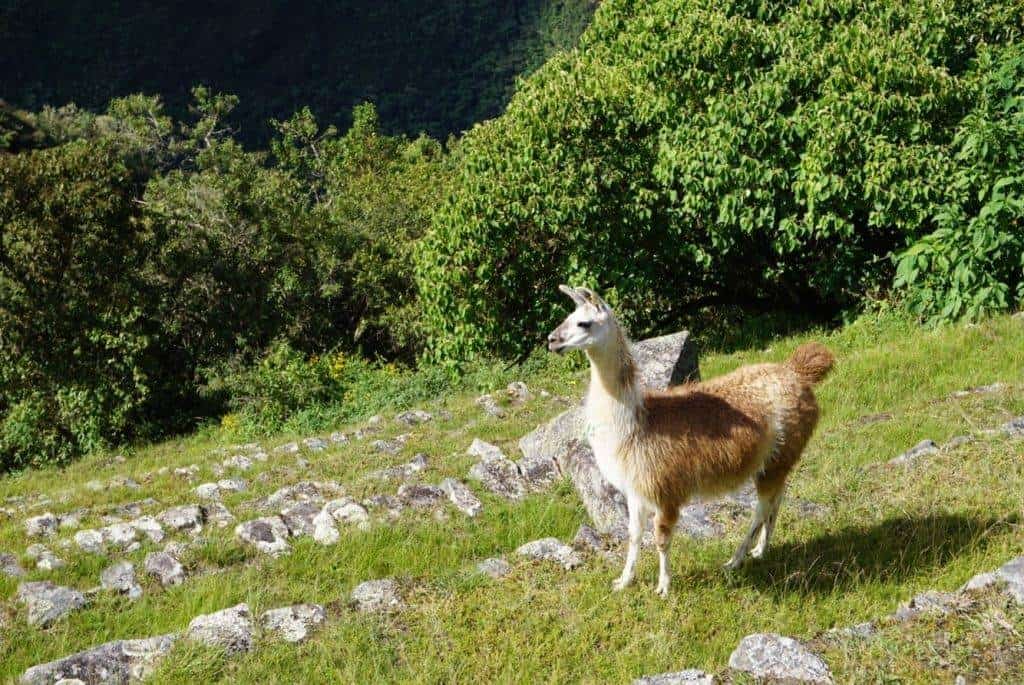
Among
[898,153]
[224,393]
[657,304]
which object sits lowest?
[224,393]

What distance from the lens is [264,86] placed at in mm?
82688

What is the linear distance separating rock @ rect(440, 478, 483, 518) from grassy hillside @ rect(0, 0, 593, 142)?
216 ft


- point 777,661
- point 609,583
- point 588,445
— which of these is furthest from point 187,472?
point 777,661

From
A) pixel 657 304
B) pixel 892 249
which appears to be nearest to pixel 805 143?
pixel 892 249

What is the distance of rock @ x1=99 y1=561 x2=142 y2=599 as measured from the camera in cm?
891

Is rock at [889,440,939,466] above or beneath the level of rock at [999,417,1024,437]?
beneath

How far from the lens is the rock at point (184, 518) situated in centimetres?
1112

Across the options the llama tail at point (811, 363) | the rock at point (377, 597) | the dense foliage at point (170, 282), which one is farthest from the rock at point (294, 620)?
the dense foliage at point (170, 282)

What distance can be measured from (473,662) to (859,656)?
2452mm

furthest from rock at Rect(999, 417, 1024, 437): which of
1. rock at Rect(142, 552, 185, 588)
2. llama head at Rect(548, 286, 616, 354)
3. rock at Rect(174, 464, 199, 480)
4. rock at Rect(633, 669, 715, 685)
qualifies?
rock at Rect(174, 464, 199, 480)

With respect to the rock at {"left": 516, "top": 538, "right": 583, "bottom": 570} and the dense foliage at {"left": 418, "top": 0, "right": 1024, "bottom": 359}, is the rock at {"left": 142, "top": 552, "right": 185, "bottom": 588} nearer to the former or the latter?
the rock at {"left": 516, "top": 538, "right": 583, "bottom": 570}

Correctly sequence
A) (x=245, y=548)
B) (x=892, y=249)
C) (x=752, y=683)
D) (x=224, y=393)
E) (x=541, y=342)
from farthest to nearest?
1. (x=224, y=393)
2. (x=541, y=342)
3. (x=892, y=249)
4. (x=245, y=548)
5. (x=752, y=683)

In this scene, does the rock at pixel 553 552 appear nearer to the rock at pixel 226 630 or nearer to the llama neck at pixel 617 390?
the llama neck at pixel 617 390

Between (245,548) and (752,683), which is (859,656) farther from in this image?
(245,548)
